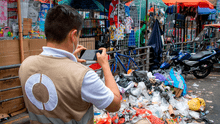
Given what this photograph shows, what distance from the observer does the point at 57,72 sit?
0.99m

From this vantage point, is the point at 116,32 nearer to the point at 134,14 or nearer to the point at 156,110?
the point at 134,14

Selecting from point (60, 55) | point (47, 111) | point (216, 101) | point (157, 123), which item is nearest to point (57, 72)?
point (60, 55)

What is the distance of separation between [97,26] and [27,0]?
2681 mm

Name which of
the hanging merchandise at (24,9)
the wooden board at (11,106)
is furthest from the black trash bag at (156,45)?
the wooden board at (11,106)

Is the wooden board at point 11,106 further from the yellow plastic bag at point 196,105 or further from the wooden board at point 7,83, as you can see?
the yellow plastic bag at point 196,105

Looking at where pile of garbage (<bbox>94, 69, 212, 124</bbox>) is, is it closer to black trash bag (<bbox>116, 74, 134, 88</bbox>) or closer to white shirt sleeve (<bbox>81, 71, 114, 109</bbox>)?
Result: black trash bag (<bbox>116, 74, 134, 88</bbox>)

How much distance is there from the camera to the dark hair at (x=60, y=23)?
3.43 ft

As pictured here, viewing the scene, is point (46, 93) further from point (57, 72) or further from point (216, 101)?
point (216, 101)

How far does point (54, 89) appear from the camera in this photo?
39.1 inches

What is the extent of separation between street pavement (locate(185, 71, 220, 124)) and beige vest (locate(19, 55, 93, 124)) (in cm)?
379

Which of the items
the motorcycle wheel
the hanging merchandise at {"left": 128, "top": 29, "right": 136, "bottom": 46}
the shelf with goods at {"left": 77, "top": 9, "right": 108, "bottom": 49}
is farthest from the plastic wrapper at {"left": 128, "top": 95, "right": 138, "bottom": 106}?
the motorcycle wheel

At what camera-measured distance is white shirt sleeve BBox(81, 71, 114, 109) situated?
3.22 feet

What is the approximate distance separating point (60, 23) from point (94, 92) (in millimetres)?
448

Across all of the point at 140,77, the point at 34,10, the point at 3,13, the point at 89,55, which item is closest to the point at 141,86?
the point at 140,77
